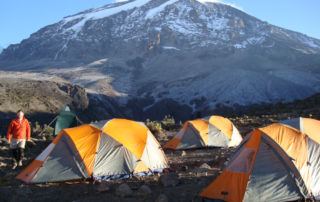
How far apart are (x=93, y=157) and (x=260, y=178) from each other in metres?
4.65

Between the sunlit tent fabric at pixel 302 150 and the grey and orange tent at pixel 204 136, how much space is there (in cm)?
854

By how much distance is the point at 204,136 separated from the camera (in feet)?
65.1

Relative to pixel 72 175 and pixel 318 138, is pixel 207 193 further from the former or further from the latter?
pixel 72 175

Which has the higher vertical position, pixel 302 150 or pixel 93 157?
pixel 302 150

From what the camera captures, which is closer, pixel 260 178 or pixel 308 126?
pixel 260 178

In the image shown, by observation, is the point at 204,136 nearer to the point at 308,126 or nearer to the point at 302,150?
the point at 308,126

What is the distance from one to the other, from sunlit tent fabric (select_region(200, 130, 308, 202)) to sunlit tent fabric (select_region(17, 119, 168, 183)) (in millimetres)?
3220

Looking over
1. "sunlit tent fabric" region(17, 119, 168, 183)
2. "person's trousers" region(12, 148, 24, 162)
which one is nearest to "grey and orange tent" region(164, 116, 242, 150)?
"sunlit tent fabric" region(17, 119, 168, 183)

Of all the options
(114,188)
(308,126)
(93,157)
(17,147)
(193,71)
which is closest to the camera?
(308,126)

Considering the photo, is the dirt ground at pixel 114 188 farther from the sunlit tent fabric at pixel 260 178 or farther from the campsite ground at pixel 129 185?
the sunlit tent fabric at pixel 260 178

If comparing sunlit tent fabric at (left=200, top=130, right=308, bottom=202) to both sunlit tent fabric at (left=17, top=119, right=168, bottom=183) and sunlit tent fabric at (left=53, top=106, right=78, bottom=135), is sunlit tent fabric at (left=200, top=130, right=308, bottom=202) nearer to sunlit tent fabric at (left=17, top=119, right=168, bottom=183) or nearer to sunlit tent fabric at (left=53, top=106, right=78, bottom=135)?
sunlit tent fabric at (left=17, top=119, right=168, bottom=183)

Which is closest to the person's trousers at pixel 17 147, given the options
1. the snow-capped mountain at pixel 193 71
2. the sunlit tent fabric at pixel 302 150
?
the sunlit tent fabric at pixel 302 150

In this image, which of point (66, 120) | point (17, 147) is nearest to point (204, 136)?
point (17, 147)

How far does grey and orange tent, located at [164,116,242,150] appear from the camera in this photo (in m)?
19.7
